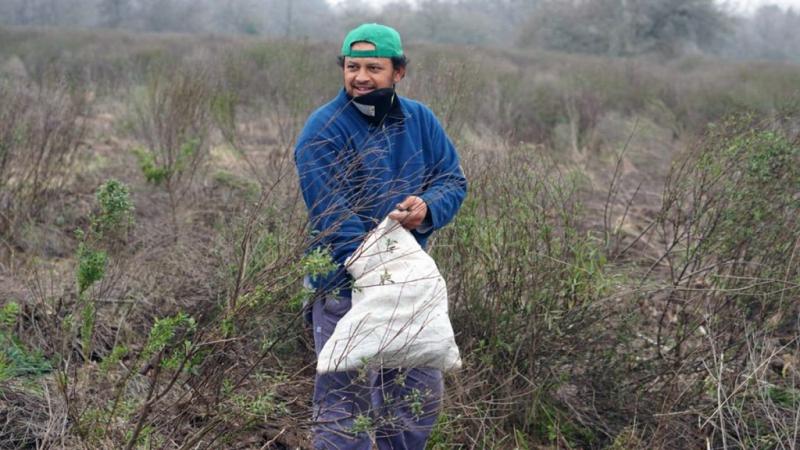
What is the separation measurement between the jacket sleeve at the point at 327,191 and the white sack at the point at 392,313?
61 mm

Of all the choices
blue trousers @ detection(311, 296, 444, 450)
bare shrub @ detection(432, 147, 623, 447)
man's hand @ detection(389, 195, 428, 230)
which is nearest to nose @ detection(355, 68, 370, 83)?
man's hand @ detection(389, 195, 428, 230)

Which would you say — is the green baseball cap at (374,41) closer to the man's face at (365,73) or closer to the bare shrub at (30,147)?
the man's face at (365,73)

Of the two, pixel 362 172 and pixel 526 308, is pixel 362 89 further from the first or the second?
pixel 526 308

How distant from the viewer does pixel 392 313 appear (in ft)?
8.38

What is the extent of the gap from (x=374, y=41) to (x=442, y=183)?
0.52 metres

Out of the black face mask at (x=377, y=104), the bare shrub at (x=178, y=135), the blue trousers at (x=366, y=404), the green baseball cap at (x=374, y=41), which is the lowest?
the bare shrub at (x=178, y=135)

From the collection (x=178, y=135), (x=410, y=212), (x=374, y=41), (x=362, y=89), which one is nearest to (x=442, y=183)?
(x=410, y=212)

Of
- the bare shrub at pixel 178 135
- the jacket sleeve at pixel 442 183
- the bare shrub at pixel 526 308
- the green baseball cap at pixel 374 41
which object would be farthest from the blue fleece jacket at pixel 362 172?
the bare shrub at pixel 178 135

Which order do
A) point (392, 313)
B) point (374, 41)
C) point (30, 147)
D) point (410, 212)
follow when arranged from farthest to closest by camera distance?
1. point (30, 147)
2. point (374, 41)
3. point (410, 212)
4. point (392, 313)

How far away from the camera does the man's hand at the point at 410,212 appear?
2634 millimetres

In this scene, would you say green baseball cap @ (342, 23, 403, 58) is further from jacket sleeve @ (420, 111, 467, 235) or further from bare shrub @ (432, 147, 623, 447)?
bare shrub @ (432, 147, 623, 447)

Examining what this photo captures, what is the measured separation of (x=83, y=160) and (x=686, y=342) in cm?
542

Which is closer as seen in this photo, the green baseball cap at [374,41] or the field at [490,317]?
the field at [490,317]

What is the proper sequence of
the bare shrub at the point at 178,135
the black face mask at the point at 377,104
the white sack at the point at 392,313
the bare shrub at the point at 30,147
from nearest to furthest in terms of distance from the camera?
the white sack at the point at 392,313 < the black face mask at the point at 377,104 < the bare shrub at the point at 30,147 < the bare shrub at the point at 178,135
